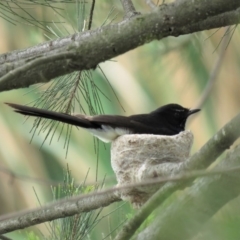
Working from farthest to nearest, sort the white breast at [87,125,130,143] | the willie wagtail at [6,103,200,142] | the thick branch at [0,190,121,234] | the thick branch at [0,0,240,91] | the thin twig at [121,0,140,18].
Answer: the white breast at [87,125,130,143] < the willie wagtail at [6,103,200,142] < the thick branch at [0,190,121,234] < the thin twig at [121,0,140,18] < the thick branch at [0,0,240,91]

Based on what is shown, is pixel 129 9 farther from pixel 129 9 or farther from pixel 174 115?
pixel 174 115

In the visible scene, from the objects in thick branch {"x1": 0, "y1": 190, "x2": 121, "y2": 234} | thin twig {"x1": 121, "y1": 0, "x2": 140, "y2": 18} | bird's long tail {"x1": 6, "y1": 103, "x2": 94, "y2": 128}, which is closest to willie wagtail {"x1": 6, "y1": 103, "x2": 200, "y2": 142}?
bird's long tail {"x1": 6, "y1": 103, "x2": 94, "y2": 128}

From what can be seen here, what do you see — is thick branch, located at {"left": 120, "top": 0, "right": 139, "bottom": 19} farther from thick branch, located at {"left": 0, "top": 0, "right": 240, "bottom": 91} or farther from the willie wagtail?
the willie wagtail

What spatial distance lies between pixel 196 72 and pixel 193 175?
1.33 m

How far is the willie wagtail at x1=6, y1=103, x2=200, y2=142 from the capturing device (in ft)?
5.66

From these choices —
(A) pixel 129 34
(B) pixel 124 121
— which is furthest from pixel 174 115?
(A) pixel 129 34

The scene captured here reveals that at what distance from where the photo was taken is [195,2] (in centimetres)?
117

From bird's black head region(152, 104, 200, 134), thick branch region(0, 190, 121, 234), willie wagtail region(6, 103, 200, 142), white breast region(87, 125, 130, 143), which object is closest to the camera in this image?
thick branch region(0, 190, 121, 234)

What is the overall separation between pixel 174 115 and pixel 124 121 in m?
0.37

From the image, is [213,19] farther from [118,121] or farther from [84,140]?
[84,140]

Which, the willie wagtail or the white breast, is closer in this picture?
the willie wagtail

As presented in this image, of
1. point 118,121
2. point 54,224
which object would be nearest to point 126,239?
point 54,224

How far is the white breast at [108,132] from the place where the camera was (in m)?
1.95

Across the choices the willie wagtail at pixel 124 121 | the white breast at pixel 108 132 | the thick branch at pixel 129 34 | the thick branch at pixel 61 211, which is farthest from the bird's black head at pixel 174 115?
the thick branch at pixel 129 34
